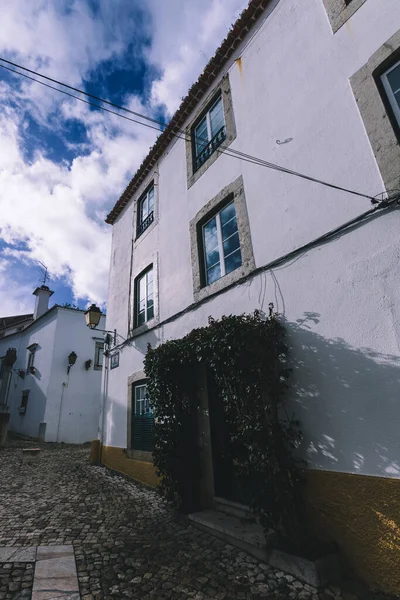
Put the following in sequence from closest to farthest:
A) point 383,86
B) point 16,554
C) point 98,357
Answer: point 16,554 → point 383,86 → point 98,357

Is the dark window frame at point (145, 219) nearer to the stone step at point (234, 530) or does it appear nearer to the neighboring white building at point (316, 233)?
the neighboring white building at point (316, 233)

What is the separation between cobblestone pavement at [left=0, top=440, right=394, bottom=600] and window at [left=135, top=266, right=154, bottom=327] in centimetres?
367

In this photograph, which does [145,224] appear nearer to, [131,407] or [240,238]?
[240,238]

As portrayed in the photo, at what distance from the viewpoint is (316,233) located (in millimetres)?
3779

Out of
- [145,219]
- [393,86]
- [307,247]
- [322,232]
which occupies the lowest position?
[307,247]

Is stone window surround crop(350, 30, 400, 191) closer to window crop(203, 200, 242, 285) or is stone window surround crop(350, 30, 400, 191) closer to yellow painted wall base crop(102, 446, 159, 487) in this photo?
window crop(203, 200, 242, 285)

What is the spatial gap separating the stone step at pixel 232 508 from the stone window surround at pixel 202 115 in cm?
585

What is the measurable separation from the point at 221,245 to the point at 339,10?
355 cm

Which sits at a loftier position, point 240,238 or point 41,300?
point 41,300

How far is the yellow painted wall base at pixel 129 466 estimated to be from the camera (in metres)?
6.01

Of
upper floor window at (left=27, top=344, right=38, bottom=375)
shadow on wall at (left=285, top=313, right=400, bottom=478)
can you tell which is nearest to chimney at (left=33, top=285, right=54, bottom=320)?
upper floor window at (left=27, top=344, right=38, bottom=375)

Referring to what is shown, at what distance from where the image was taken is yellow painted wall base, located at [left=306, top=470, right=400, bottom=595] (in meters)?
2.64

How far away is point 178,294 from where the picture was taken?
6.32 metres

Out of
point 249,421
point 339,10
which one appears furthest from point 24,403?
point 339,10
